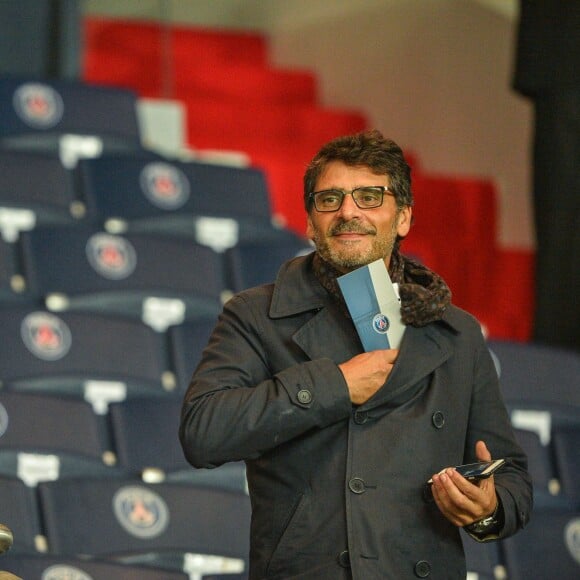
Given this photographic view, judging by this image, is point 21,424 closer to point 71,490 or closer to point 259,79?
point 71,490

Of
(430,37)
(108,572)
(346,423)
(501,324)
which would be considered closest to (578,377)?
(501,324)

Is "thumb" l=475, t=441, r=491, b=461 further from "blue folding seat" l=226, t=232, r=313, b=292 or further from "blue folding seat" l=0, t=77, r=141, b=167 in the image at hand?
"blue folding seat" l=0, t=77, r=141, b=167

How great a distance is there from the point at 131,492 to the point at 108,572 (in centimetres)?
25

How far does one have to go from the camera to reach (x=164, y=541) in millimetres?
2361

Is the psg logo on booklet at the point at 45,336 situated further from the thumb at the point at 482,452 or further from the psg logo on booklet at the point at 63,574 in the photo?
the thumb at the point at 482,452

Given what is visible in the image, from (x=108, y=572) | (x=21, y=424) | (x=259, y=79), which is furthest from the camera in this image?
(x=259, y=79)

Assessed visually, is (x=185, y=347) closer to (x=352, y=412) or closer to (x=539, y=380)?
(x=539, y=380)

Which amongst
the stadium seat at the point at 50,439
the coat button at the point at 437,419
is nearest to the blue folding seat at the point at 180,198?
the stadium seat at the point at 50,439

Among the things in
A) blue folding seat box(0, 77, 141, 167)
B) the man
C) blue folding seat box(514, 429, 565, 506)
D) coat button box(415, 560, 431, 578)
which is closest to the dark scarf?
the man

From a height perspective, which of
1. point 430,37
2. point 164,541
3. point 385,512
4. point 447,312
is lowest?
point 164,541

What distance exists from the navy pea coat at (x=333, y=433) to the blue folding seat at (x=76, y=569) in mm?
598

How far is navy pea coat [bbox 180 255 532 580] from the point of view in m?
1.48

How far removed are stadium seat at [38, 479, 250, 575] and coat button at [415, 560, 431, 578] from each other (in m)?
0.84

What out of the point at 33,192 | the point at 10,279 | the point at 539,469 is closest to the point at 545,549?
the point at 539,469
